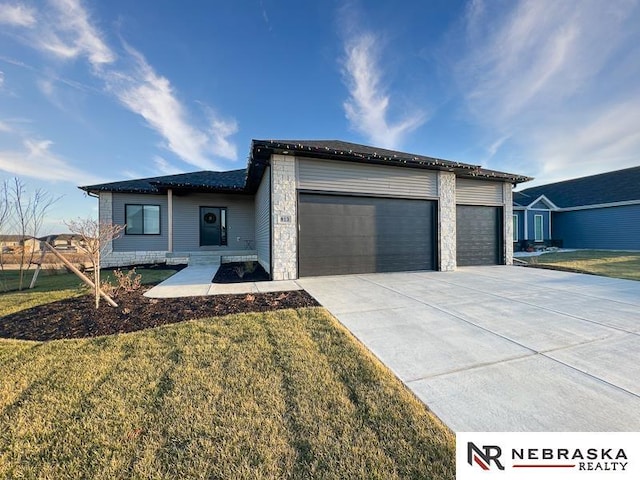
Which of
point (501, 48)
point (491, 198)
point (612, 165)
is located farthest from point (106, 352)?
point (612, 165)

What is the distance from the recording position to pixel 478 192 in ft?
33.9

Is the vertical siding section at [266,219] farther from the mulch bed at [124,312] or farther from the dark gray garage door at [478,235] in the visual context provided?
the dark gray garage door at [478,235]

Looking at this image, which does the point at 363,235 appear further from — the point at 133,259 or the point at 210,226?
the point at 133,259

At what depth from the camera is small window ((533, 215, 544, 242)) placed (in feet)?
62.7

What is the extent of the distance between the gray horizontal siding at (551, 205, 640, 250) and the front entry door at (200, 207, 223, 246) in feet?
83.6

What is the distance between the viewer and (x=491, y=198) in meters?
10.5

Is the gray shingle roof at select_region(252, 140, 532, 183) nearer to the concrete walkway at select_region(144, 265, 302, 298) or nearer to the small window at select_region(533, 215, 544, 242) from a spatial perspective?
the concrete walkway at select_region(144, 265, 302, 298)

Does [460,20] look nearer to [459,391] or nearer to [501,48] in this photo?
[501,48]

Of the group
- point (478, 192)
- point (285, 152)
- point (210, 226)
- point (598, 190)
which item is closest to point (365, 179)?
point (285, 152)

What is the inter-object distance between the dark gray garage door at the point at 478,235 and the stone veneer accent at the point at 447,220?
88cm

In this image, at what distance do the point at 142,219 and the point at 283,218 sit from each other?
8.69 m

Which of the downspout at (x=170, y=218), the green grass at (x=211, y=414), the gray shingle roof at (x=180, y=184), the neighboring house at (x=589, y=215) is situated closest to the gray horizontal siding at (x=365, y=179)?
the gray shingle roof at (x=180, y=184)

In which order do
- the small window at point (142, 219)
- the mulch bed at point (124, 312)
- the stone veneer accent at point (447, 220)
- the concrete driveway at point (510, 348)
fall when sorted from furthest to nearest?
the small window at point (142, 219) → the stone veneer accent at point (447, 220) → the mulch bed at point (124, 312) → the concrete driveway at point (510, 348)

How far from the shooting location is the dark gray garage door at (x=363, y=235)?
7875 millimetres
